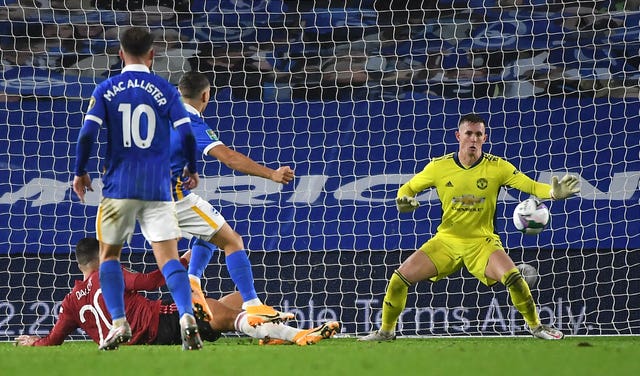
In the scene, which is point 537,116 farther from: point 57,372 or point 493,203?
point 57,372

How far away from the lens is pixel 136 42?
5230 millimetres

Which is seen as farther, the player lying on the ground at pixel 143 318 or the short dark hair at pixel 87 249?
the short dark hair at pixel 87 249

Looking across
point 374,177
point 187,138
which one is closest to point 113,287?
point 187,138

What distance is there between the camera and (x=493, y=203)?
7.06m

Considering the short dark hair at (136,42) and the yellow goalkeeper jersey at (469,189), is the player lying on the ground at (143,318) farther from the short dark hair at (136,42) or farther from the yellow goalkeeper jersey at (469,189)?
the short dark hair at (136,42)

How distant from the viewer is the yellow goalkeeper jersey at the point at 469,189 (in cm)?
700

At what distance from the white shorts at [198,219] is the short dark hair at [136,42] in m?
1.25

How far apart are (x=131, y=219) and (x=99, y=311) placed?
3.92ft

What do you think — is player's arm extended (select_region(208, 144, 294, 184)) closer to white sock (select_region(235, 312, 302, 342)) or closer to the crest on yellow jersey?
white sock (select_region(235, 312, 302, 342))

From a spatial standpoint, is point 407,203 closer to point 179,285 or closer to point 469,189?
point 469,189

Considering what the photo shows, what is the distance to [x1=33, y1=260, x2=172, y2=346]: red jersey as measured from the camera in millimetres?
6254

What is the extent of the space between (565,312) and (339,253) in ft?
6.29

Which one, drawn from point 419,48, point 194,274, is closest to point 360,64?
point 419,48

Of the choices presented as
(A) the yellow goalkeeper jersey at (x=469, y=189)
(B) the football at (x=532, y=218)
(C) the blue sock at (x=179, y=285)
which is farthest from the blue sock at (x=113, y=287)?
(B) the football at (x=532, y=218)
